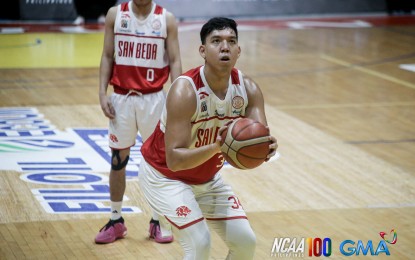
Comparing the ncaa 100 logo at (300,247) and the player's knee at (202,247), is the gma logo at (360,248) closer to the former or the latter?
the ncaa 100 logo at (300,247)

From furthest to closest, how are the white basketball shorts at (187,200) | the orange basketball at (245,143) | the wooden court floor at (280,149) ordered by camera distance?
the wooden court floor at (280,149) → the white basketball shorts at (187,200) → the orange basketball at (245,143)

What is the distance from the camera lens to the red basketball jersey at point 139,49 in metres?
7.96

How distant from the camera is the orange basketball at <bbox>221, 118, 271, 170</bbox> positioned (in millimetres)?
5637

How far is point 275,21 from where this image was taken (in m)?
21.9

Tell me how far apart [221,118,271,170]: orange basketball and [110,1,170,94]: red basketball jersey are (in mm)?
2366

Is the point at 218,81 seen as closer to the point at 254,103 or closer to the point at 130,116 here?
the point at 254,103

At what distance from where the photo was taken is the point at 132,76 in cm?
800

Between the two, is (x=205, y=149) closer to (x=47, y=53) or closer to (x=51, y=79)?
(x=51, y=79)

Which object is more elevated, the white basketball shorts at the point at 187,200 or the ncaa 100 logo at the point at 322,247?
the white basketball shorts at the point at 187,200

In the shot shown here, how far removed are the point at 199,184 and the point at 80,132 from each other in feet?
18.8

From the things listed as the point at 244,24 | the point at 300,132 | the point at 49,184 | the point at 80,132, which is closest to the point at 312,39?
the point at 244,24

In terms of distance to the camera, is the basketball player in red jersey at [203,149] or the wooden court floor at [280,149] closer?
the basketball player in red jersey at [203,149]

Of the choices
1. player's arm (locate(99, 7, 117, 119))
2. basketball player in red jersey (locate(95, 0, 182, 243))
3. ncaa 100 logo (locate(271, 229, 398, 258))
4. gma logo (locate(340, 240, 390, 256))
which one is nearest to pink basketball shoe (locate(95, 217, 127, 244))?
basketball player in red jersey (locate(95, 0, 182, 243))

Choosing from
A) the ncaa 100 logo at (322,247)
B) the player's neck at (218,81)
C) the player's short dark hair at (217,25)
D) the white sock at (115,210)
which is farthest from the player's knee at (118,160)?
the player's short dark hair at (217,25)
